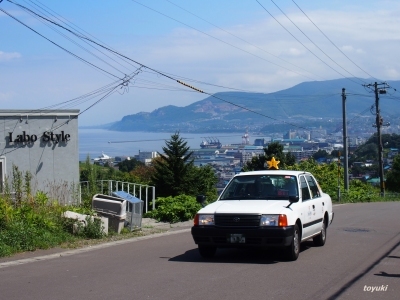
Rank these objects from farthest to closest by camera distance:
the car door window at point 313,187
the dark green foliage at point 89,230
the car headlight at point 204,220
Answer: the dark green foliage at point 89,230
the car door window at point 313,187
the car headlight at point 204,220

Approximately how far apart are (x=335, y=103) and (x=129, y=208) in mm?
142394

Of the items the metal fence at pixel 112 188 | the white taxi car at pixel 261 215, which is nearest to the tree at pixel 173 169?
the metal fence at pixel 112 188

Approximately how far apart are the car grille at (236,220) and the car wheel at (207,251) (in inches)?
25.2

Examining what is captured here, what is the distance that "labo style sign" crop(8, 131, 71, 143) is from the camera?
23.8 metres

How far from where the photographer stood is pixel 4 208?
44.4ft

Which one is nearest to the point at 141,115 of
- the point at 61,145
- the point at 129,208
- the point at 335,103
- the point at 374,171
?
the point at 335,103

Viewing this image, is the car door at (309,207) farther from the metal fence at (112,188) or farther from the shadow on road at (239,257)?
the metal fence at (112,188)

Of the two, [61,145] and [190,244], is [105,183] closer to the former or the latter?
[61,145]

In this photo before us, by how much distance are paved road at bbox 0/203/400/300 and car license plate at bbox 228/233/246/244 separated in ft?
1.28

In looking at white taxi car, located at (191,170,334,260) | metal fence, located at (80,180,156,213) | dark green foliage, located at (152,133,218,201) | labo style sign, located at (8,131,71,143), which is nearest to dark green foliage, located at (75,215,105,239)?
white taxi car, located at (191,170,334,260)

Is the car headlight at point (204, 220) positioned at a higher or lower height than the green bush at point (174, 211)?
higher

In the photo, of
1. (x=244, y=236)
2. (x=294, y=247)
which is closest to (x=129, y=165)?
(x=294, y=247)

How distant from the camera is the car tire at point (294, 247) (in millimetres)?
11094

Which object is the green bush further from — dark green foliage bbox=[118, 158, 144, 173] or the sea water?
the sea water
